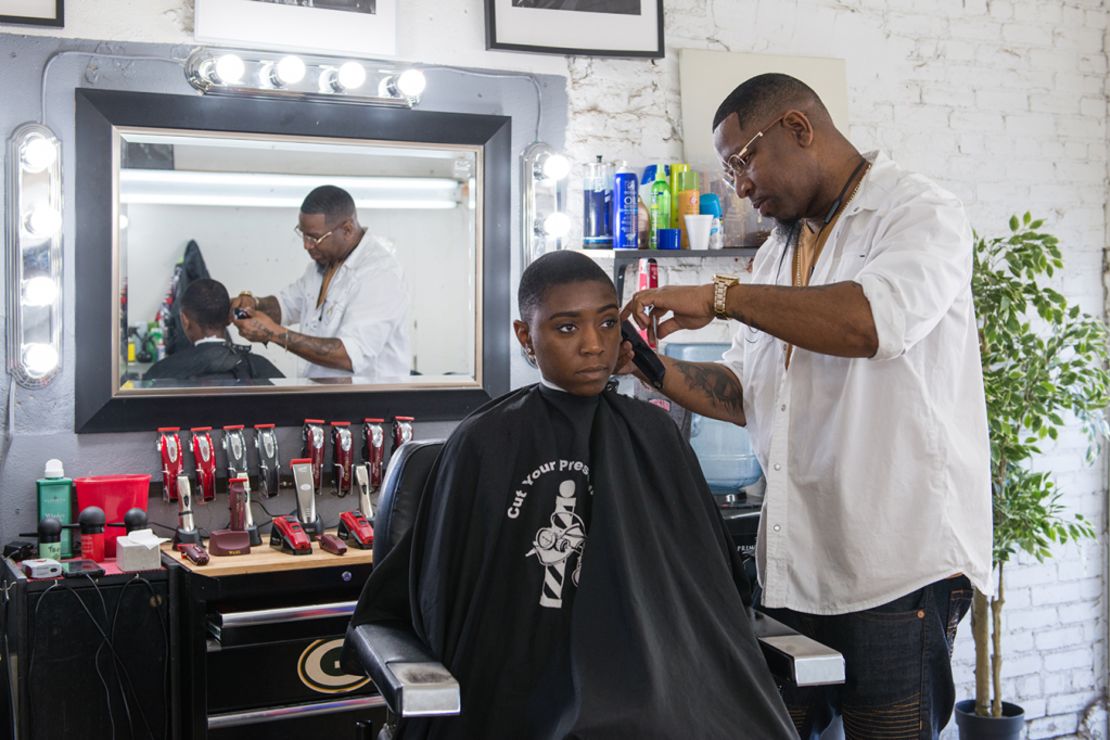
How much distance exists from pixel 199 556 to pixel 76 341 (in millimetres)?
649

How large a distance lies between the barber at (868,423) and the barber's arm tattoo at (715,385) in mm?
177

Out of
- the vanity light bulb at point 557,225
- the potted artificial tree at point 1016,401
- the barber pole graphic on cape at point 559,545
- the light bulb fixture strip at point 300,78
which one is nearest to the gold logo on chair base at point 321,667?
the barber pole graphic on cape at point 559,545

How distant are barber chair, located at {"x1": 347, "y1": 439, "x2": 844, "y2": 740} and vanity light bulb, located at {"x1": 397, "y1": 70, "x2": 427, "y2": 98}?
132 centimetres

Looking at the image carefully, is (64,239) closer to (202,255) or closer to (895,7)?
(202,255)

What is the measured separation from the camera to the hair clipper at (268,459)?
2791 millimetres

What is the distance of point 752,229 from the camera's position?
3.21m

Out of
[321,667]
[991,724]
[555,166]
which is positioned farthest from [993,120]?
[321,667]

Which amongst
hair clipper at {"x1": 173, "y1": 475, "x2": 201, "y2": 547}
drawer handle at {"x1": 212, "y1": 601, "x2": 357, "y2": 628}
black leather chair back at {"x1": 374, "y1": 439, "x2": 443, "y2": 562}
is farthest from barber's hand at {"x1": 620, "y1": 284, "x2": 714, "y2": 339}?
hair clipper at {"x1": 173, "y1": 475, "x2": 201, "y2": 547}

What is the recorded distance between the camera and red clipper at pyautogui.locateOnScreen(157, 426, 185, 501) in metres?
2.68

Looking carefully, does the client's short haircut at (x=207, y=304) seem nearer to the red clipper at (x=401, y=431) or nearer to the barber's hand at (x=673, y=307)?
the red clipper at (x=401, y=431)

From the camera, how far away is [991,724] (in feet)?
10.8

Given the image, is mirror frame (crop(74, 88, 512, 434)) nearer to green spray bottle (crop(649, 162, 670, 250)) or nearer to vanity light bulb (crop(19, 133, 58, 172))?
vanity light bulb (crop(19, 133, 58, 172))

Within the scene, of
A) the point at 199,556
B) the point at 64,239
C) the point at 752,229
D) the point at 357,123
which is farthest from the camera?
the point at 752,229

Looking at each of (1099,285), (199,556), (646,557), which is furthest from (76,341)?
(1099,285)
